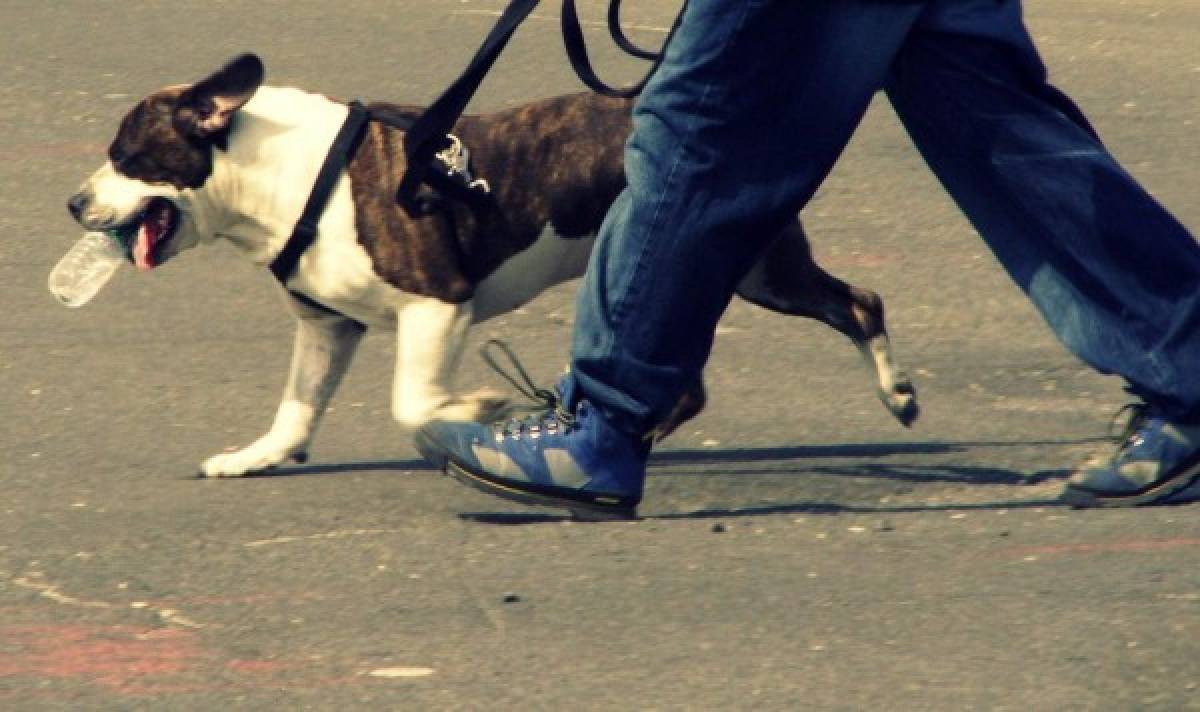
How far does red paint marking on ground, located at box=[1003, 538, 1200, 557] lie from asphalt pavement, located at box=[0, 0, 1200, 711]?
Result: 0.01 metres

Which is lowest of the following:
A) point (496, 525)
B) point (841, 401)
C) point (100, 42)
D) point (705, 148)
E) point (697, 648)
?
point (100, 42)

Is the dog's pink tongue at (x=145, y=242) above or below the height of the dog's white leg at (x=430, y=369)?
above

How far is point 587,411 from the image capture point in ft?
17.6

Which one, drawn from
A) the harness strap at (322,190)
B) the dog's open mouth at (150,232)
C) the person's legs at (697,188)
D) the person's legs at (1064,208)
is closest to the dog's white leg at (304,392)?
the harness strap at (322,190)

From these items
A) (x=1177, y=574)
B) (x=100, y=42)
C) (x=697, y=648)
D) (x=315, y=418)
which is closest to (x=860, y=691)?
(x=697, y=648)

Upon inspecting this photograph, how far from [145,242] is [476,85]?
123 centimetres

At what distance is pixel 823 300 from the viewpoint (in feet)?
22.1

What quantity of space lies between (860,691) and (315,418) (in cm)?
259

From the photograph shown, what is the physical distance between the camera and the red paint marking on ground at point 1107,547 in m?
5.07

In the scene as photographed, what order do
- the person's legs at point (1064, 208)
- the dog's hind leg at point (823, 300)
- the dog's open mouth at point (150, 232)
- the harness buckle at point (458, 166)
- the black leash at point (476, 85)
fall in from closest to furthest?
1. the person's legs at point (1064, 208)
2. the black leash at point (476, 85)
3. the harness buckle at point (458, 166)
4. the dog's open mouth at point (150, 232)
5. the dog's hind leg at point (823, 300)

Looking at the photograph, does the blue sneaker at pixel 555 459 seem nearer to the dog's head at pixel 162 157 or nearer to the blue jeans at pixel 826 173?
the blue jeans at pixel 826 173

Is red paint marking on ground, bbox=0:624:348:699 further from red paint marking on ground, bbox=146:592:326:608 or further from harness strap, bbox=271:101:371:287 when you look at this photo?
harness strap, bbox=271:101:371:287

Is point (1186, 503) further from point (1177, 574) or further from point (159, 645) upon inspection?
point (159, 645)

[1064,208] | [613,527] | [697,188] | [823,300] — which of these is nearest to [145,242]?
[613,527]
